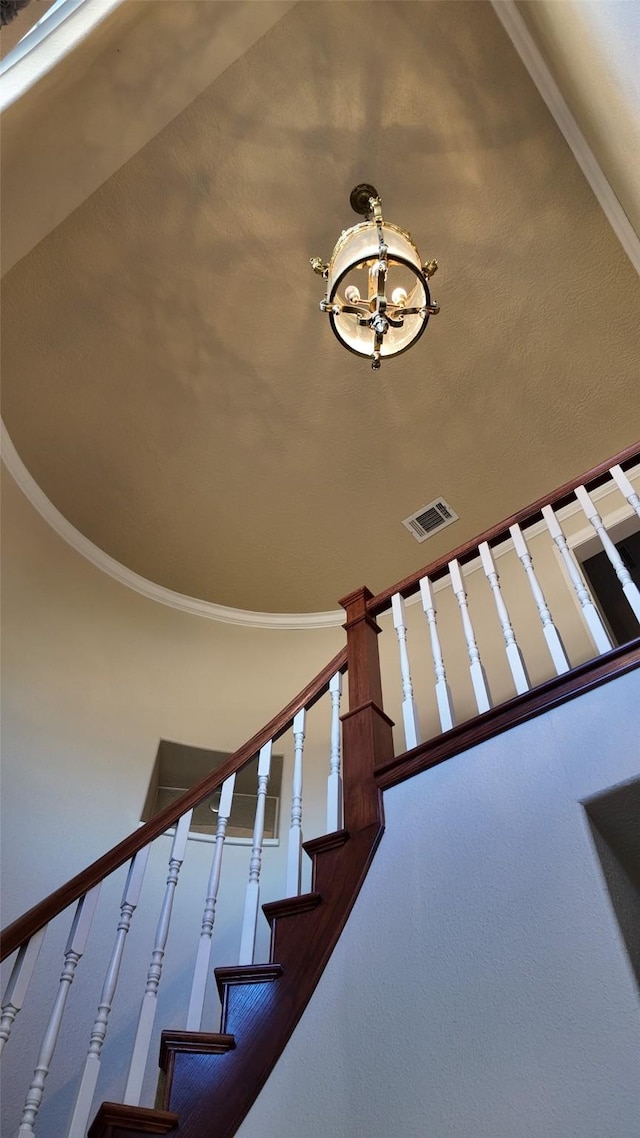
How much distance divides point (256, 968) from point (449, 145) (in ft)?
12.6

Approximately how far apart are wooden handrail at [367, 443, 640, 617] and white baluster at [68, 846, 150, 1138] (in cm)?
125

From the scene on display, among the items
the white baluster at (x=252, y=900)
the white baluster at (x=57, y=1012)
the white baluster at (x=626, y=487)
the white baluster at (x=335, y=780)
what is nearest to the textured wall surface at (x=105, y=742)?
the white baluster at (x=57, y=1012)

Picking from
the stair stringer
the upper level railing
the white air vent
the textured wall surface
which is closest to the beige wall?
the textured wall surface

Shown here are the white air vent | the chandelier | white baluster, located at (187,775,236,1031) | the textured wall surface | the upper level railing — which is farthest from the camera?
the white air vent

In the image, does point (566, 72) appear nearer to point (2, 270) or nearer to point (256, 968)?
point (2, 270)

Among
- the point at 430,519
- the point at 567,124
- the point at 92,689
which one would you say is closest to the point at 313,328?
the point at 430,519

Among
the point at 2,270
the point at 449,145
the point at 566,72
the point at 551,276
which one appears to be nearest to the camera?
the point at 2,270

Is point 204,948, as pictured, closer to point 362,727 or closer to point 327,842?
point 327,842

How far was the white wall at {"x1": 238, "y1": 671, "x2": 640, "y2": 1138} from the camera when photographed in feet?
4.79

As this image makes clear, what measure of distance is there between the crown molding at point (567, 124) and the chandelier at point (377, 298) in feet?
4.15

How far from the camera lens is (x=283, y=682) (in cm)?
477

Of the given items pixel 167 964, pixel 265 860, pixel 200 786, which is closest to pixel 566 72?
pixel 200 786

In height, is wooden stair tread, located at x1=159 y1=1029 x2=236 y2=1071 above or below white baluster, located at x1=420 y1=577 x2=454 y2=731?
below

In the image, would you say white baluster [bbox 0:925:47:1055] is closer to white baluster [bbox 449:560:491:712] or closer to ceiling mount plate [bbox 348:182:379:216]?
white baluster [bbox 449:560:491:712]
